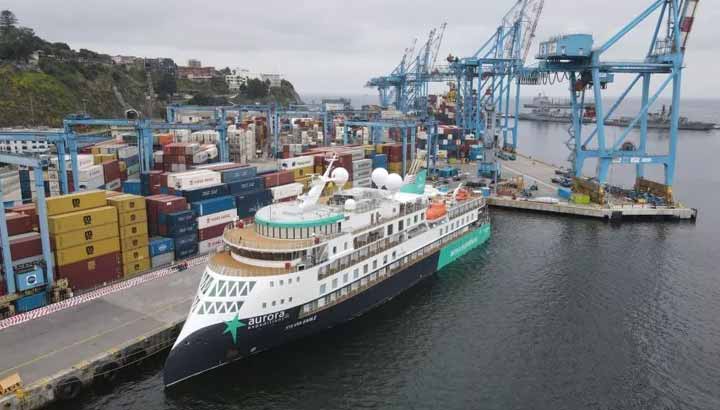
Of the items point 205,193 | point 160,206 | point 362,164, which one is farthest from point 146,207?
point 362,164

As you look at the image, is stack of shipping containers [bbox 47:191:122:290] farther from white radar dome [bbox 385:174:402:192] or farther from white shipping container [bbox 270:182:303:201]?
white radar dome [bbox 385:174:402:192]

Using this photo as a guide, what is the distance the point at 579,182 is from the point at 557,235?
15857 mm

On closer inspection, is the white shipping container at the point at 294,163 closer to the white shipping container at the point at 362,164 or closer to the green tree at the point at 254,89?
the white shipping container at the point at 362,164

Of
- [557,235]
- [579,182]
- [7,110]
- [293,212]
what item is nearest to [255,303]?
[293,212]

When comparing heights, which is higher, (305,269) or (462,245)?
(305,269)

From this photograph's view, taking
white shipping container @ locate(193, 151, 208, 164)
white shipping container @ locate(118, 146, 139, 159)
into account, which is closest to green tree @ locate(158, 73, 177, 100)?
white shipping container @ locate(193, 151, 208, 164)

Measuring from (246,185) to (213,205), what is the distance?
486 centimetres

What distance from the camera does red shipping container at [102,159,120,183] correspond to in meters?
47.5

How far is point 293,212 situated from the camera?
30469 mm

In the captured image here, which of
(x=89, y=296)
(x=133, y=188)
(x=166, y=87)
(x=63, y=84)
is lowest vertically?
(x=89, y=296)

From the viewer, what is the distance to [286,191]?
154 feet

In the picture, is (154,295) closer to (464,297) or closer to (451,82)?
(464,297)

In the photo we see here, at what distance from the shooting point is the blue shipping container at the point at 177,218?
35594 mm

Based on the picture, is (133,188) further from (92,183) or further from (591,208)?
(591,208)
